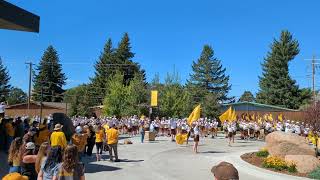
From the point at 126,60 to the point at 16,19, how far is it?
262 feet

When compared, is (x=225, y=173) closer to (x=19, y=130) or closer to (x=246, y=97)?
(x=19, y=130)

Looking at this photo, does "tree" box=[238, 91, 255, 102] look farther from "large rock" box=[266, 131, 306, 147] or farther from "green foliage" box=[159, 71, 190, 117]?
"large rock" box=[266, 131, 306, 147]

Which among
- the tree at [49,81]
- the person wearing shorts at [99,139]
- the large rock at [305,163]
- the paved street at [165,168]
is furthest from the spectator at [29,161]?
the tree at [49,81]

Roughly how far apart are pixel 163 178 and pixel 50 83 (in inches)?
3525

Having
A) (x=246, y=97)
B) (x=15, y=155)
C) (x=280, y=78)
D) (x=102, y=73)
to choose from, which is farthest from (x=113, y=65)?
(x=15, y=155)

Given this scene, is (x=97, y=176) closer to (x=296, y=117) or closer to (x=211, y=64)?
(x=296, y=117)

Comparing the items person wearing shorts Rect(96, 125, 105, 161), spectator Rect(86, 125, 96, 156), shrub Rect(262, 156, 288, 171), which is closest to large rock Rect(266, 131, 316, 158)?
shrub Rect(262, 156, 288, 171)

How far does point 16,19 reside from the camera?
60.4 ft

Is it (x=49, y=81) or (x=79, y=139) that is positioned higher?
(x=49, y=81)

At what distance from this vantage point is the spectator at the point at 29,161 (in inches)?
406

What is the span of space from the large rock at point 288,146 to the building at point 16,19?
37.6ft

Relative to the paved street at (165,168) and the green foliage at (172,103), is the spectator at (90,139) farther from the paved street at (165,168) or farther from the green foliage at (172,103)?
the green foliage at (172,103)

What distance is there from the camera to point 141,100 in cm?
6556

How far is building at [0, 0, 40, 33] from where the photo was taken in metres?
17.6
